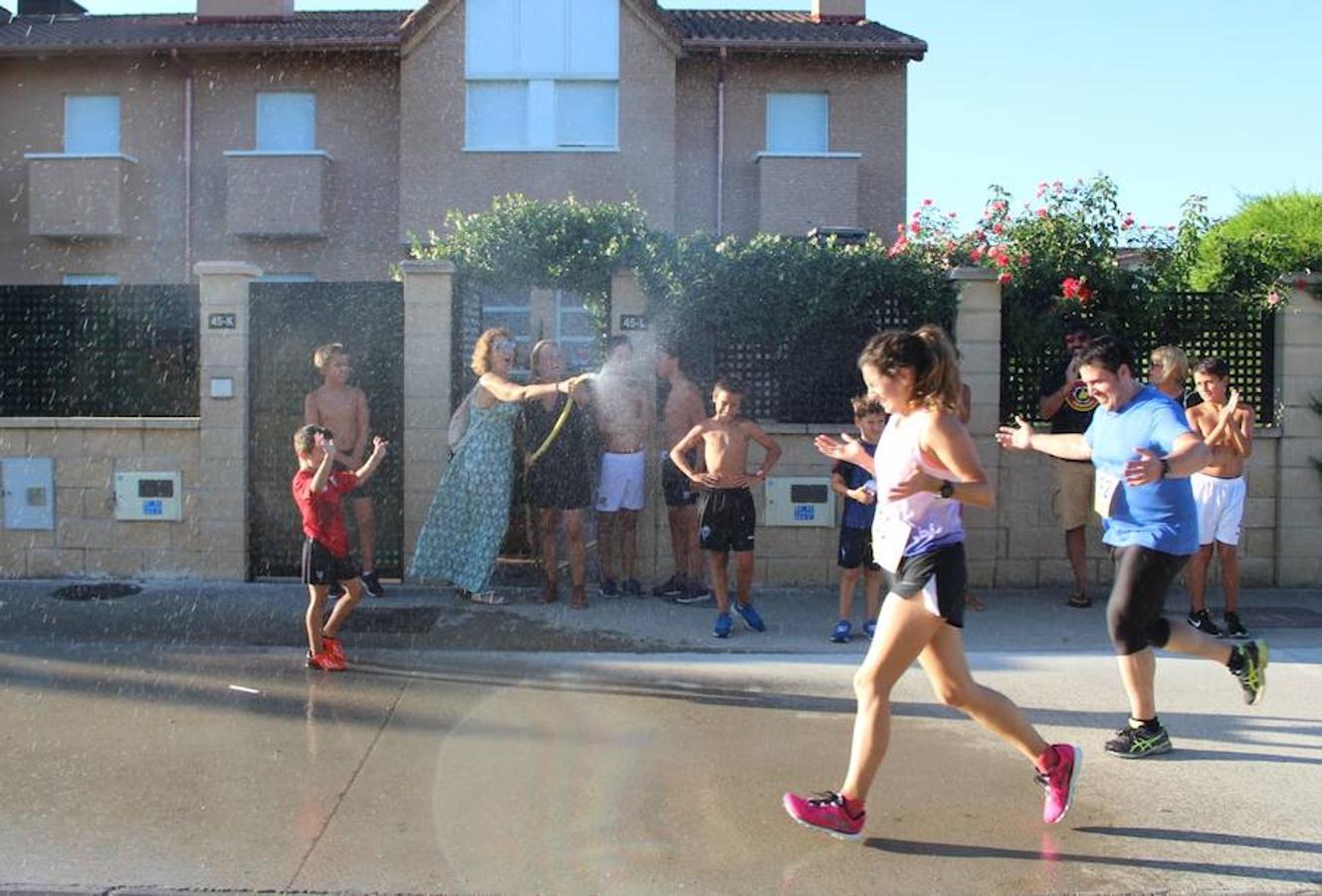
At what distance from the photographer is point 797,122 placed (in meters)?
20.7

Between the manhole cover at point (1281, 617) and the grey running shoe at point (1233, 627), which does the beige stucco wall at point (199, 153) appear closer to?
the manhole cover at point (1281, 617)

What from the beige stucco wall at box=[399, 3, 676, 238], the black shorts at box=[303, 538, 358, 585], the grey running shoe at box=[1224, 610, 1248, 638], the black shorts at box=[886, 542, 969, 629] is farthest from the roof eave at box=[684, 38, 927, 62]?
the black shorts at box=[886, 542, 969, 629]

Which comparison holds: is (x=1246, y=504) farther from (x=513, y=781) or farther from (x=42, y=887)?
(x=42, y=887)

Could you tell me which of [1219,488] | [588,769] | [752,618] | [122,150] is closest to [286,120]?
[122,150]

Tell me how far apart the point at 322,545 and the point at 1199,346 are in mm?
6926

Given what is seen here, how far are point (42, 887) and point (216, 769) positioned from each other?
1.23 m

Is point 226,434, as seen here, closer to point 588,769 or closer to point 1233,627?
point 588,769

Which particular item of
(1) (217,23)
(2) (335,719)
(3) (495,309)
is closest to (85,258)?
(1) (217,23)

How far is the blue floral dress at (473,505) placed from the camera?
9.24 meters

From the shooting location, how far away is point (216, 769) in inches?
215

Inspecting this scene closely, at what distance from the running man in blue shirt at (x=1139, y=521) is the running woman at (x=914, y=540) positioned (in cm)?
105

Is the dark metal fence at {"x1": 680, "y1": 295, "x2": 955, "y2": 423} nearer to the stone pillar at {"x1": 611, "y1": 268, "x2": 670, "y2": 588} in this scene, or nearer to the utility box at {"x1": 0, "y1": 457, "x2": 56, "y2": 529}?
the stone pillar at {"x1": 611, "y1": 268, "x2": 670, "y2": 588}

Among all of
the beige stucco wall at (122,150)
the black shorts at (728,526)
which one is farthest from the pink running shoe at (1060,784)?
the beige stucco wall at (122,150)

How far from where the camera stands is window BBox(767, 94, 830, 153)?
2059 cm
